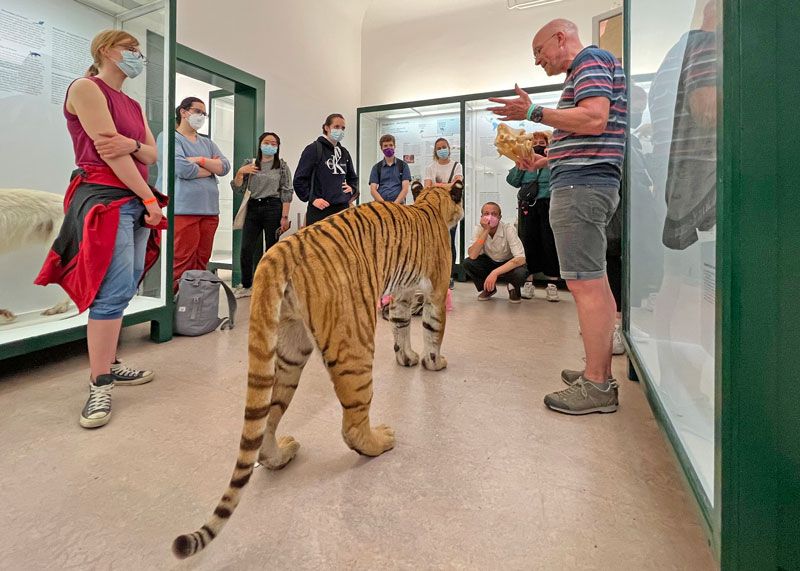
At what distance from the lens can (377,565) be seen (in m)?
1.03

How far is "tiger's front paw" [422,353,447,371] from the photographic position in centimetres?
240

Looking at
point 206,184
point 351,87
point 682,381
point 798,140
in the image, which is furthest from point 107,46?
point 351,87

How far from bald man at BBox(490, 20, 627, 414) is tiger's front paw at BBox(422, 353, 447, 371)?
2.10ft

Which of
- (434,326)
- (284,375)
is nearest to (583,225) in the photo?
(434,326)

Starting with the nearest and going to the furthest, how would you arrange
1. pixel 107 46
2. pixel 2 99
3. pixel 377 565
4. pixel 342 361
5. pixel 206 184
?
pixel 377 565
pixel 342 361
pixel 107 46
pixel 2 99
pixel 206 184

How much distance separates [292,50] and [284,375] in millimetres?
5697

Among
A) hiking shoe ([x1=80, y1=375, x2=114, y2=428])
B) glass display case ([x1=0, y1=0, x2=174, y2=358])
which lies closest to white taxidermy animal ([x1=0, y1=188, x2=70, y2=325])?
glass display case ([x1=0, y1=0, x2=174, y2=358])

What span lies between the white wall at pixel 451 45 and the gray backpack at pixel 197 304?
4.94 meters

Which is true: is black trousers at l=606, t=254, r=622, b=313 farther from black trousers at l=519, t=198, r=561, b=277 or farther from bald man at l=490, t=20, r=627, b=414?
black trousers at l=519, t=198, r=561, b=277

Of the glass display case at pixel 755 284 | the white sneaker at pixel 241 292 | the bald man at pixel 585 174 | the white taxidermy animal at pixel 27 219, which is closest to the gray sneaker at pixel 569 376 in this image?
the bald man at pixel 585 174

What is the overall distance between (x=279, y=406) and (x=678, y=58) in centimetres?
163

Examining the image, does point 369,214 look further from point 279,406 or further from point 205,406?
point 205,406

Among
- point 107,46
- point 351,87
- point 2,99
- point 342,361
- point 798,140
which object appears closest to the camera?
point 798,140

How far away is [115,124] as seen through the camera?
186cm
